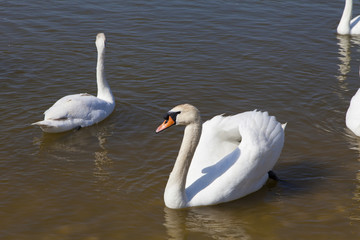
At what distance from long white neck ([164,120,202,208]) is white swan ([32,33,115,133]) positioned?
286 cm

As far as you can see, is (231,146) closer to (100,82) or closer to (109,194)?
(109,194)

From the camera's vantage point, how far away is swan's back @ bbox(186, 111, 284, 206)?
7477 millimetres

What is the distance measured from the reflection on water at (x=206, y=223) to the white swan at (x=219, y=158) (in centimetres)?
11

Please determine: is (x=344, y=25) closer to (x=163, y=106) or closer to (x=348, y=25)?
(x=348, y=25)

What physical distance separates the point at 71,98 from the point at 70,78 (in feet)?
6.58

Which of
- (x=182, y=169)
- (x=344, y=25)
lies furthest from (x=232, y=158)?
(x=344, y=25)

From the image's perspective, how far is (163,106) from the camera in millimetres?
10758

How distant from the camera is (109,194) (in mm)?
7953

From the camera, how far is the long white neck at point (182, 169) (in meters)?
7.31

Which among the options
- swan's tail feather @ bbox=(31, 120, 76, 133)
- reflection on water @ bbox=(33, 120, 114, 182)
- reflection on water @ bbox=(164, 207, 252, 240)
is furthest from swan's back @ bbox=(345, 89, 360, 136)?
swan's tail feather @ bbox=(31, 120, 76, 133)

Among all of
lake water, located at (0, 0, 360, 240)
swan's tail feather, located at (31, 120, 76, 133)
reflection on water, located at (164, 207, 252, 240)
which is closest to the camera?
reflection on water, located at (164, 207, 252, 240)

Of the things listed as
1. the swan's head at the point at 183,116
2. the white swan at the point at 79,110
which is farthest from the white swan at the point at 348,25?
the swan's head at the point at 183,116

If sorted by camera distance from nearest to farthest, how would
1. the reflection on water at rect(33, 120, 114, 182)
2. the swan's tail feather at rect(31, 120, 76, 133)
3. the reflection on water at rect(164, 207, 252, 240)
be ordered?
Answer: the reflection on water at rect(164, 207, 252, 240) → the reflection on water at rect(33, 120, 114, 182) → the swan's tail feather at rect(31, 120, 76, 133)

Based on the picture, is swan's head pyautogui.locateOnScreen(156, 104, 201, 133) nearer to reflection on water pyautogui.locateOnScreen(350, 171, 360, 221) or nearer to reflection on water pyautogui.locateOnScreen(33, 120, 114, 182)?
reflection on water pyautogui.locateOnScreen(33, 120, 114, 182)
